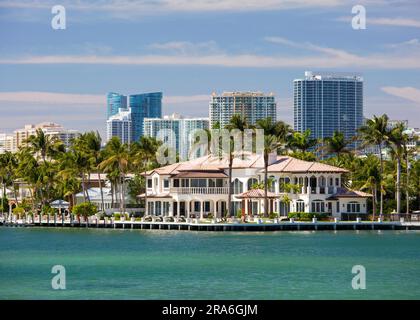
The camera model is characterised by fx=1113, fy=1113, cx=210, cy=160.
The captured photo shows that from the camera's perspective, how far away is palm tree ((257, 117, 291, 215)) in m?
93.9

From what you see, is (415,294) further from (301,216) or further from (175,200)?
(175,200)

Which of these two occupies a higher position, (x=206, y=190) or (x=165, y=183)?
(x=165, y=183)

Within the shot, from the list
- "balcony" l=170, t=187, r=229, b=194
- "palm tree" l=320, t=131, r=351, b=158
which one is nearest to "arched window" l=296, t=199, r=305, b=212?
"balcony" l=170, t=187, r=229, b=194

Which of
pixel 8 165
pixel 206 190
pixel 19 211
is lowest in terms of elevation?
pixel 19 211

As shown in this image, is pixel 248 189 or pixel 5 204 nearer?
pixel 248 189

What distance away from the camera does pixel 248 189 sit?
103m

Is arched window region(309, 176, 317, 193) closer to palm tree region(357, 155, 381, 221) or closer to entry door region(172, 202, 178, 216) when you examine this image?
palm tree region(357, 155, 381, 221)

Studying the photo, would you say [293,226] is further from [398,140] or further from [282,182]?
[398,140]

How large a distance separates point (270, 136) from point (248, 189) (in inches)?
349

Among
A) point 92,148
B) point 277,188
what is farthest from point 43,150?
point 277,188

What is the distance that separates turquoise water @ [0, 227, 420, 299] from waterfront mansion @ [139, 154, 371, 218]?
9.24 m

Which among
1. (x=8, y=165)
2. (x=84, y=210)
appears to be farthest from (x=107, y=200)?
(x=84, y=210)

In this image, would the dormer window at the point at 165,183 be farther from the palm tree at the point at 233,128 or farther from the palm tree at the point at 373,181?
the palm tree at the point at 373,181

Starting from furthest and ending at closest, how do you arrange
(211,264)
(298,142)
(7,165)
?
(7,165) < (298,142) < (211,264)
